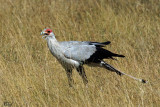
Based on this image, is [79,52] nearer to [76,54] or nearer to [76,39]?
[76,54]

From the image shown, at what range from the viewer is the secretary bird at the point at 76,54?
454cm

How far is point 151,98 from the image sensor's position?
12.1 feet

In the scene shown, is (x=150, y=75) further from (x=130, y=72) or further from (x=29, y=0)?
(x=29, y=0)

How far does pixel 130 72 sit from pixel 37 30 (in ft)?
8.06

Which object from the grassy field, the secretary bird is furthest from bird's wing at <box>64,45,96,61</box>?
the grassy field

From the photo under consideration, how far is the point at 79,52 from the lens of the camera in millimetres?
4676

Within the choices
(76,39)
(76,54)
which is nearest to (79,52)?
(76,54)

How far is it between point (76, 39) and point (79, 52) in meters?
1.50

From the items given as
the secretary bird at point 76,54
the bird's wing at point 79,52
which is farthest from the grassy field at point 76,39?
the bird's wing at point 79,52

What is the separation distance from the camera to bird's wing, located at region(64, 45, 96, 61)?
4.54 m

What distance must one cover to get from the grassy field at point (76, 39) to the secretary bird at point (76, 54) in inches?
4.9

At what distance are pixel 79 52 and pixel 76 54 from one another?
0.07 metres

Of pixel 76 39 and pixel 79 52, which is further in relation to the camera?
pixel 76 39

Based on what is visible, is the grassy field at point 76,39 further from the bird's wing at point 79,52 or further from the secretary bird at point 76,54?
the bird's wing at point 79,52
